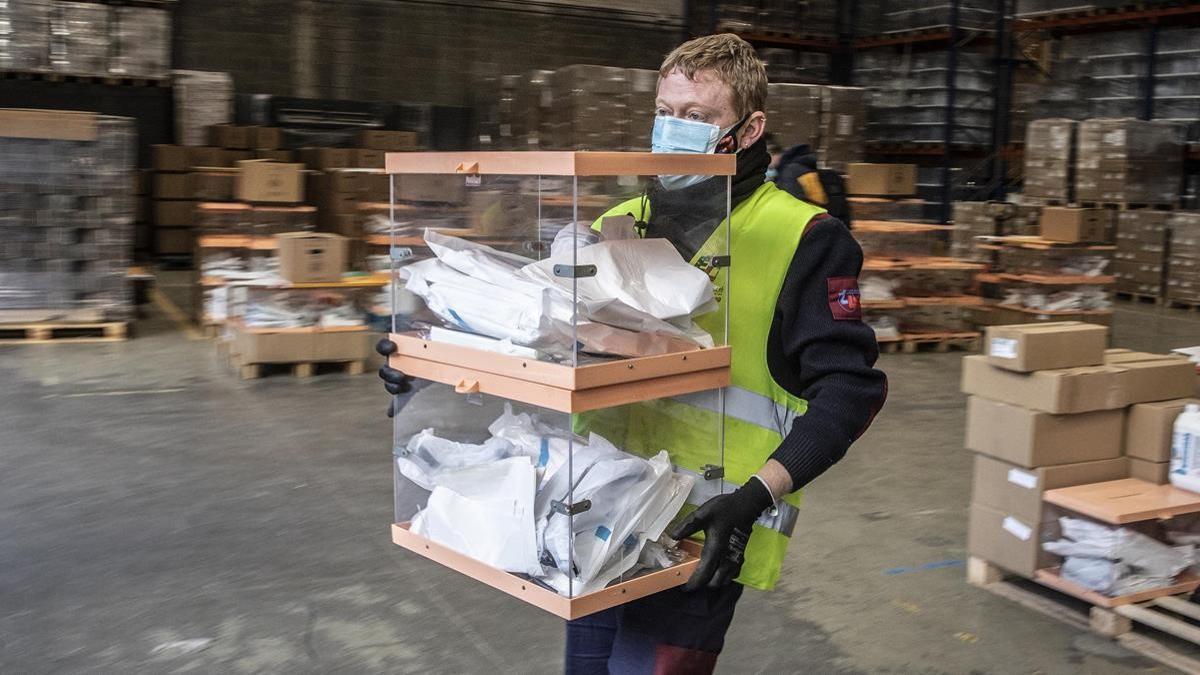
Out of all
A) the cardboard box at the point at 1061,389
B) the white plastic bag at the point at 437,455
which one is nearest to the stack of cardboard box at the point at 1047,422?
the cardboard box at the point at 1061,389

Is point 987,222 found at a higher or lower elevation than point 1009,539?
higher

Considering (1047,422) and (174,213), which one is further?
(174,213)

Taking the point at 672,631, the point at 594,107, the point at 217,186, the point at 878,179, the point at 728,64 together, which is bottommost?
the point at 672,631

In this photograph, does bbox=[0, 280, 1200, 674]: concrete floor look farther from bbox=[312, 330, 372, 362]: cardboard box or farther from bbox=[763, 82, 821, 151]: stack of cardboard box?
bbox=[763, 82, 821, 151]: stack of cardboard box

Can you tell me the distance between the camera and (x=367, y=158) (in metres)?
12.5

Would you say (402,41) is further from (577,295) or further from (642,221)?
(577,295)

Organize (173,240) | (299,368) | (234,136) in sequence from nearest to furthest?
1. (299,368)
2. (234,136)
3. (173,240)

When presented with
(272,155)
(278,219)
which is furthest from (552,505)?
(272,155)

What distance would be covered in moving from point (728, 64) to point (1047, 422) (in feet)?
8.99

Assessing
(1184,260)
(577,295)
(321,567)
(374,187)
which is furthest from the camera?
(1184,260)

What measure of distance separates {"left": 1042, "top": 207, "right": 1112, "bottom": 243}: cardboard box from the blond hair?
343 inches

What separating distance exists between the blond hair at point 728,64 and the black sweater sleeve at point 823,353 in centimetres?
24

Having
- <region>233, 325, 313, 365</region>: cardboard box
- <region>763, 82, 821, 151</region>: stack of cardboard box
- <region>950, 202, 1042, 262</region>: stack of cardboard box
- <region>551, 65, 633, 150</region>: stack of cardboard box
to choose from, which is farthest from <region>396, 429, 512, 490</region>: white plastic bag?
<region>950, 202, 1042, 262</region>: stack of cardboard box

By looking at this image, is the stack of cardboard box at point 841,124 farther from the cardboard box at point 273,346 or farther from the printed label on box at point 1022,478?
the printed label on box at point 1022,478
